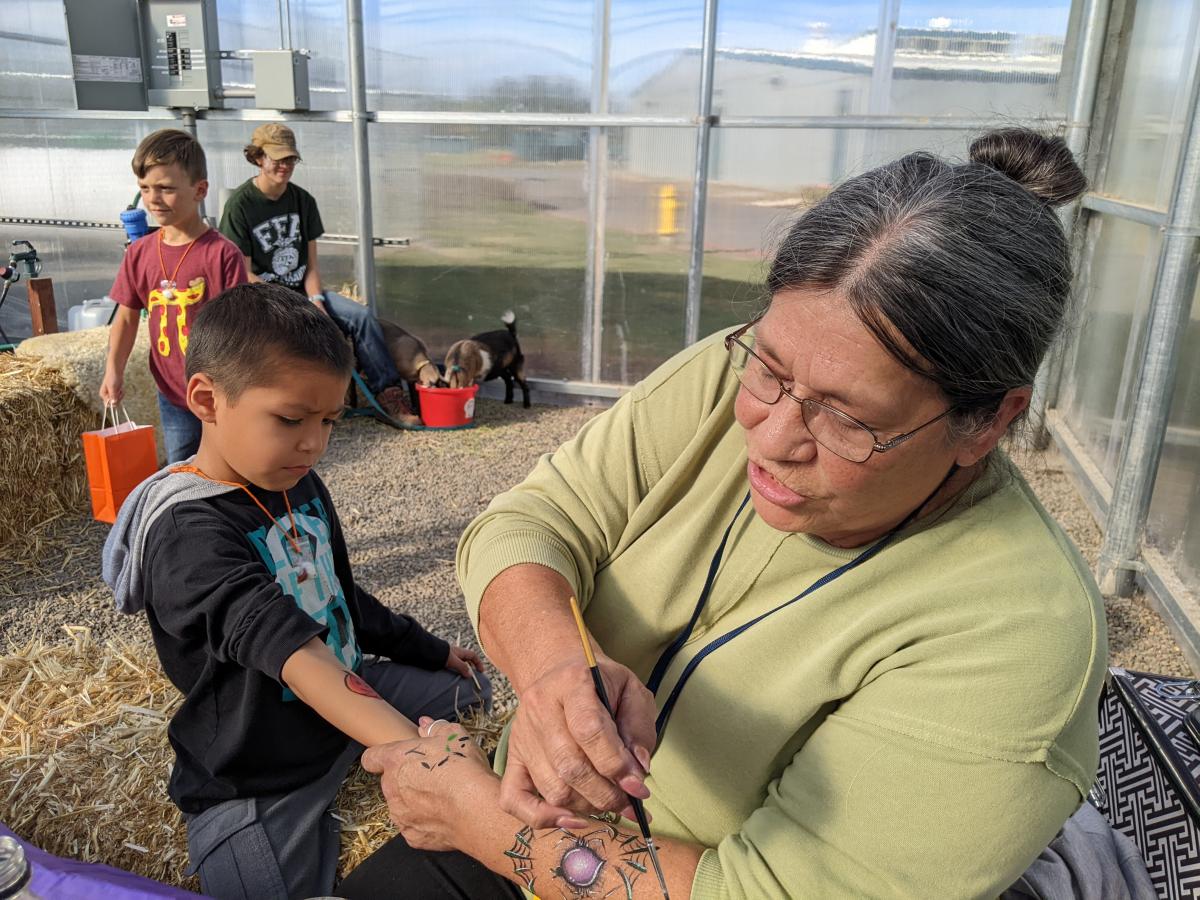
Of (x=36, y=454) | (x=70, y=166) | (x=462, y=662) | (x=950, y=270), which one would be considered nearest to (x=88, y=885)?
(x=462, y=662)

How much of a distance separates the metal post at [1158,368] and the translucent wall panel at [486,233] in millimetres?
4310

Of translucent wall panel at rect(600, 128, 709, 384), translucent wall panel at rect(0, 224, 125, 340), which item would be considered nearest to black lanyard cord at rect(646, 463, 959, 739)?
translucent wall panel at rect(600, 128, 709, 384)

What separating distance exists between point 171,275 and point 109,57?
416 centimetres

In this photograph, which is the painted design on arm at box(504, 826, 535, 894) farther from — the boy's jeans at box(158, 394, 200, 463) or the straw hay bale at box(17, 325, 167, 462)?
the straw hay bale at box(17, 325, 167, 462)

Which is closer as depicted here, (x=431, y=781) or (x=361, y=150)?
(x=431, y=781)

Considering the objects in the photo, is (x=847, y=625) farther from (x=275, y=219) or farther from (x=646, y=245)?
(x=646, y=245)

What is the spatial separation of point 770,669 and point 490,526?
56cm

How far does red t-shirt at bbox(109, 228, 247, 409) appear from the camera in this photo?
4.10 m

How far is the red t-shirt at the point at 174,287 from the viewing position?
13.4ft

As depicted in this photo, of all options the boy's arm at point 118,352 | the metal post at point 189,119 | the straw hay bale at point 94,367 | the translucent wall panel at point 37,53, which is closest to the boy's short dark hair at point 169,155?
the boy's arm at point 118,352

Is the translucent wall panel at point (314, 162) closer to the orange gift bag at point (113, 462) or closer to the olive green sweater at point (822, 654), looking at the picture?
the orange gift bag at point (113, 462)

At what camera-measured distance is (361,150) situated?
732cm

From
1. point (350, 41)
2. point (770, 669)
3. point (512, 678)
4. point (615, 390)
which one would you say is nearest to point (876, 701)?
point (770, 669)

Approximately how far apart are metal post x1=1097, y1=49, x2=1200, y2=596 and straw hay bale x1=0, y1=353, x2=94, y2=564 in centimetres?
534
